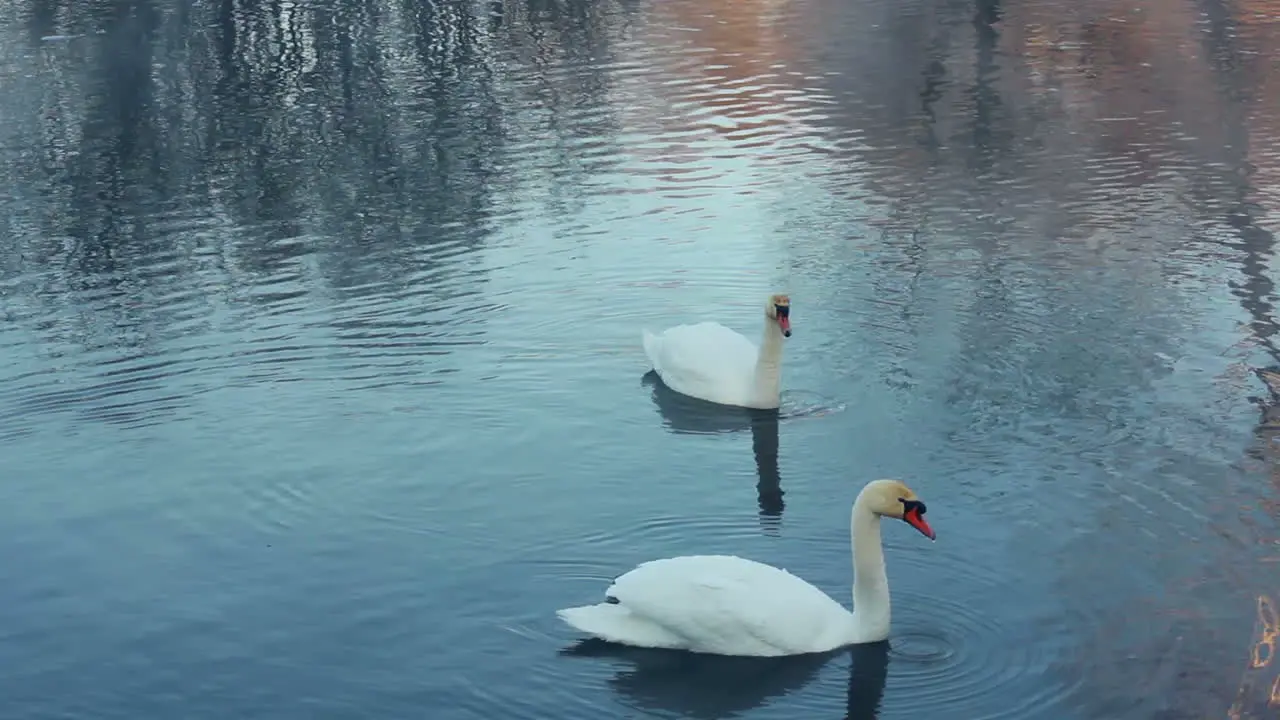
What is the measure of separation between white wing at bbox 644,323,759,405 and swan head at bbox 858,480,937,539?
11.7 feet

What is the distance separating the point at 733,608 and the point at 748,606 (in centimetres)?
7

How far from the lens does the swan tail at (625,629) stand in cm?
890

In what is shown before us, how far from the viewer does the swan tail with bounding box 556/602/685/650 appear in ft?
29.2

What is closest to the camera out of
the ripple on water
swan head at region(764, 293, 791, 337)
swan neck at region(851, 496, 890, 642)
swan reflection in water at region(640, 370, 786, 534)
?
the ripple on water

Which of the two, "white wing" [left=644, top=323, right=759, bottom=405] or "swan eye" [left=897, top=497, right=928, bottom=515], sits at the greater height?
"swan eye" [left=897, top=497, right=928, bottom=515]

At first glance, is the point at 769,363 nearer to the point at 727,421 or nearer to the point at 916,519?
the point at 727,421

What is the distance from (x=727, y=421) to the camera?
12477 mm

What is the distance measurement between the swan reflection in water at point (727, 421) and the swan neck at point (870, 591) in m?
2.18

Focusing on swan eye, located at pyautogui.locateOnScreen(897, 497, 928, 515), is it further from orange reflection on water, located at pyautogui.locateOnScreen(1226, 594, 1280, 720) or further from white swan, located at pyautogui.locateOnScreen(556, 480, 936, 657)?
orange reflection on water, located at pyautogui.locateOnScreen(1226, 594, 1280, 720)

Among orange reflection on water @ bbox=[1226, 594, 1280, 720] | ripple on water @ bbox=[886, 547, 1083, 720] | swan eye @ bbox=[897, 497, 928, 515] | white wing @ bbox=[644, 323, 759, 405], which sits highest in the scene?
swan eye @ bbox=[897, 497, 928, 515]

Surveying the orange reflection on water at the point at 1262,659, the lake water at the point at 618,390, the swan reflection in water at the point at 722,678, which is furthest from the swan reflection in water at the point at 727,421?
the orange reflection on water at the point at 1262,659

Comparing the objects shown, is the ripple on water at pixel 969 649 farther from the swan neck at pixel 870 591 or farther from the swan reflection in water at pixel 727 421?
the swan reflection in water at pixel 727 421

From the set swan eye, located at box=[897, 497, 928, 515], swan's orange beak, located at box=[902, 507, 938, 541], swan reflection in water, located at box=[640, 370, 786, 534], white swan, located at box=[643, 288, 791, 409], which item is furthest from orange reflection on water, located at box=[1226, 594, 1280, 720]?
white swan, located at box=[643, 288, 791, 409]

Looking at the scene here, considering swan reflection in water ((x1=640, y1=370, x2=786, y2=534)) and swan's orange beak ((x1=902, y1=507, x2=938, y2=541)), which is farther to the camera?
swan reflection in water ((x1=640, y1=370, x2=786, y2=534))
